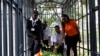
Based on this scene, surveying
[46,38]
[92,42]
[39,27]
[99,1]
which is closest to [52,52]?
[46,38]

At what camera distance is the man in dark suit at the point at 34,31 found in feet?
34.5

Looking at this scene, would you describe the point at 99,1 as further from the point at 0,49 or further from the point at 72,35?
the point at 72,35

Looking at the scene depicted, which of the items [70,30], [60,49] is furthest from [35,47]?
[60,49]

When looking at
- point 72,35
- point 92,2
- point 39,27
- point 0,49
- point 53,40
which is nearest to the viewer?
point 0,49

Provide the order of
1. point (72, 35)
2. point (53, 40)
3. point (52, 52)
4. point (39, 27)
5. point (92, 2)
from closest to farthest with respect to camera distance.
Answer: point (92, 2)
point (72, 35)
point (39, 27)
point (53, 40)
point (52, 52)

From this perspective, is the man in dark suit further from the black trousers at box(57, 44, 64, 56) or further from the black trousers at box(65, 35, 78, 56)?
the black trousers at box(57, 44, 64, 56)

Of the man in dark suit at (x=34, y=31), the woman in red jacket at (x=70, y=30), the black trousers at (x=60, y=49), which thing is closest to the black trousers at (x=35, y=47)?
the man in dark suit at (x=34, y=31)

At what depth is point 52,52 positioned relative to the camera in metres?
17.3

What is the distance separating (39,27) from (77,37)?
1.29 m

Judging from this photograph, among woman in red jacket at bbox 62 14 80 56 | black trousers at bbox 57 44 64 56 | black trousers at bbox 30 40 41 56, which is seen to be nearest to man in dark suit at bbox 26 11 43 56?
black trousers at bbox 30 40 41 56

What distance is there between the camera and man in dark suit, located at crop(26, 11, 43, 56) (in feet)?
34.5

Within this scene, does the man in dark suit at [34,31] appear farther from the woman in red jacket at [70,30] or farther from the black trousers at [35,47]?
the woman in red jacket at [70,30]

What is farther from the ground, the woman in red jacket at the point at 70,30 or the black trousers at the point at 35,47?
the woman in red jacket at the point at 70,30

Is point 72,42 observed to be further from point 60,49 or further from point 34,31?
point 60,49
